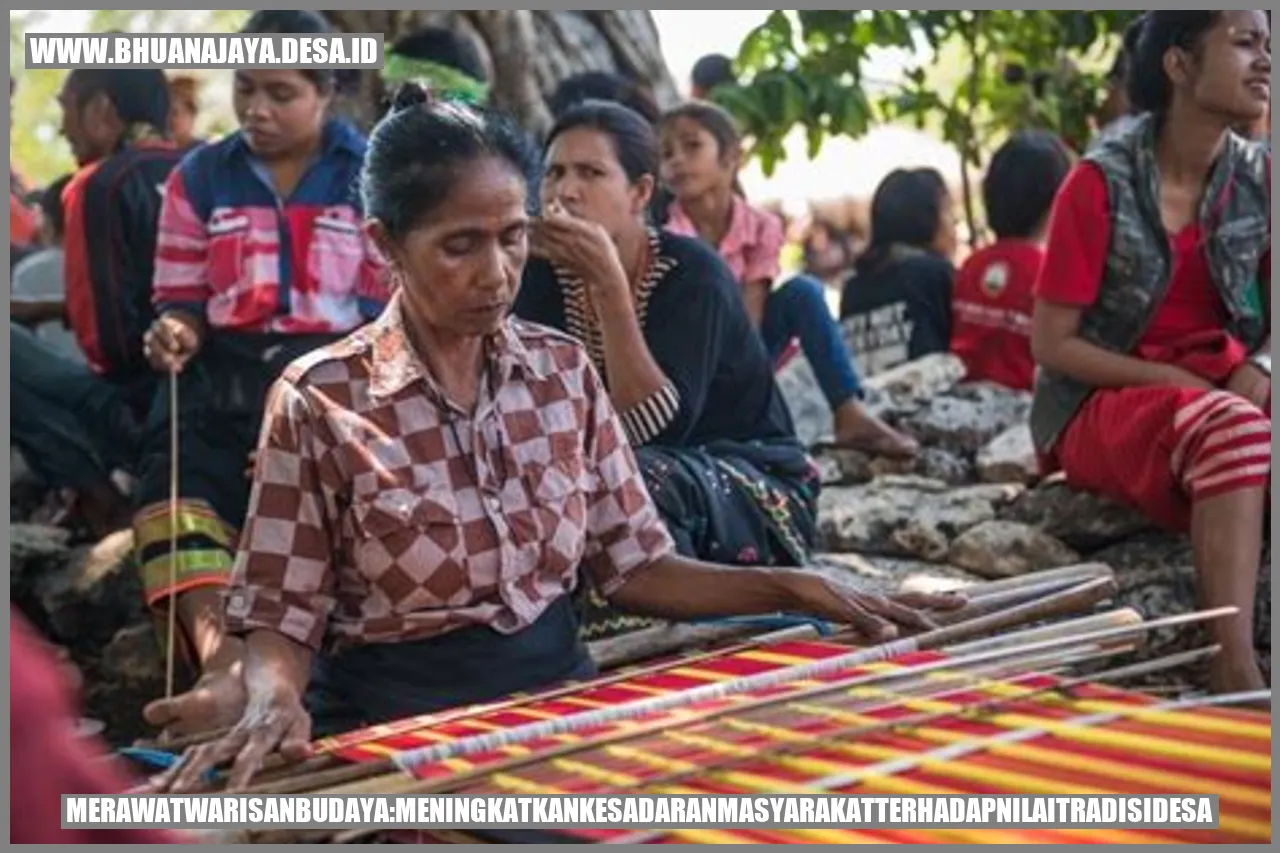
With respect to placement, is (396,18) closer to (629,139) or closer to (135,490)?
(135,490)

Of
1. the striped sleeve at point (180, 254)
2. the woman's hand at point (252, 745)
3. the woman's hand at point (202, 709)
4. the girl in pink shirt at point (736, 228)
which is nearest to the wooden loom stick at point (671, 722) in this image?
the woman's hand at point (252, 745)

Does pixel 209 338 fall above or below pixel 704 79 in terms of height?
below

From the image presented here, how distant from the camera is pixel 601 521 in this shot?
2945mm

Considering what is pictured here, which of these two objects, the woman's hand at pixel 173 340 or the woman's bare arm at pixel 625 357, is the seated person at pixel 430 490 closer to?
the woman's bare arm at pixel 625 357

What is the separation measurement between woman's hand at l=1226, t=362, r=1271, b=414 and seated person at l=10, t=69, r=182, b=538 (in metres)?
2.44

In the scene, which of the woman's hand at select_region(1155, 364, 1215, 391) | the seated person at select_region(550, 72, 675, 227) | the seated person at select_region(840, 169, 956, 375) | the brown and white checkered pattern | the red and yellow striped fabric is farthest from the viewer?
the seated person at select_region(840, 169, 956, 375)

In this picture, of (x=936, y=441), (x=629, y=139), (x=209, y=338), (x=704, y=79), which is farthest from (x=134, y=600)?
(x=704, y=79)

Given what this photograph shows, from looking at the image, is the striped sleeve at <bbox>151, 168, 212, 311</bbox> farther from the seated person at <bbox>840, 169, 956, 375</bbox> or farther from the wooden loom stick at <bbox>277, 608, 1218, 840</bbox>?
the seated person at <bbox>840, 169, 956, 375</bbox>

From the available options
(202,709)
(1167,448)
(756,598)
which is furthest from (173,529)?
(1167,448)

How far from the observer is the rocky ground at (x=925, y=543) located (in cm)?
416

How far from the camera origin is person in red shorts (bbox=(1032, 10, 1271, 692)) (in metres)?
4.02

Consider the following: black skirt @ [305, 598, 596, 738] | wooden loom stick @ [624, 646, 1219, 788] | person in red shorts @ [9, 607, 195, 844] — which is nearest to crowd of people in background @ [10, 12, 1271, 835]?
black skirt @ [305, 598, 596, 738]

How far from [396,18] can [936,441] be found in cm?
215

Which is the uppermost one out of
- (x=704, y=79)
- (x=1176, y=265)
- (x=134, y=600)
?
(x=704, y=79)
